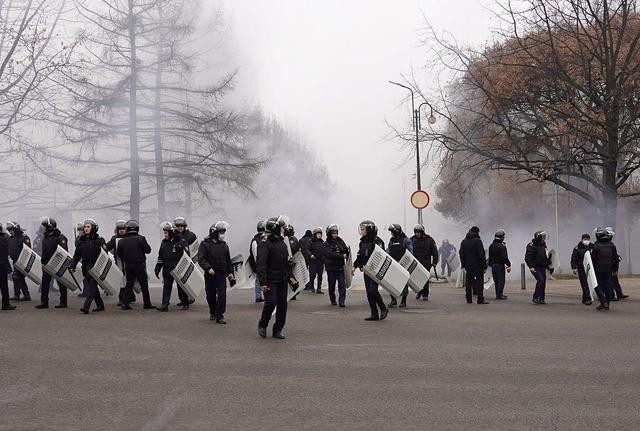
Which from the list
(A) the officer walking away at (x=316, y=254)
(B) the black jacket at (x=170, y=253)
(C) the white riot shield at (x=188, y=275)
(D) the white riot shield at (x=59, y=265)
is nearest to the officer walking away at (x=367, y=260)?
(C) the white riot shield at (x=188, y=275)

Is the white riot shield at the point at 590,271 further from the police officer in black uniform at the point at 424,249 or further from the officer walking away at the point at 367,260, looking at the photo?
the officer walking away at the point at 367,260

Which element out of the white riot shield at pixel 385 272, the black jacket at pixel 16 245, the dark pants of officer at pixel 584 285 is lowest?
the dark pants of officer at pixel 584 285

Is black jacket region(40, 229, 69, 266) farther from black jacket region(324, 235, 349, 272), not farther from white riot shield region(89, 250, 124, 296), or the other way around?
black jacket region(324, 235, 349, 272)

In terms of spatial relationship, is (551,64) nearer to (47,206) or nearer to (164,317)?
(164,317)

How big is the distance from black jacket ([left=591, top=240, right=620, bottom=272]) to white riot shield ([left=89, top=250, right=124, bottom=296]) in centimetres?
882

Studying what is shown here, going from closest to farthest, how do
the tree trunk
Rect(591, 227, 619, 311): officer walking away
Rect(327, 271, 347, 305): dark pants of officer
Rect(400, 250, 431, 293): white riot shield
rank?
Rect(591, 227, 619, 311): officer walking away → Rect(327, 271, 347, 305): dark pants of officer → Rect(400, 250, 431, 293): white riot shield → the tree trunk

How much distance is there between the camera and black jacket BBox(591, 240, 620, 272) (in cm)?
1564

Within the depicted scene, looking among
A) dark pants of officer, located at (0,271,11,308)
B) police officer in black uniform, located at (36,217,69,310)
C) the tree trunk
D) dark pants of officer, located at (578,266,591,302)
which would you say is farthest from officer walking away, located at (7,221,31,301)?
the tree trunk

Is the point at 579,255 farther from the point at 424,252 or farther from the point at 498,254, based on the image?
the point at 424,252

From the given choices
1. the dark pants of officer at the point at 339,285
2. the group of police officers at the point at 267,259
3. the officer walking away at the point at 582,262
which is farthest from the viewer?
the officer walking away at the point at 582,262

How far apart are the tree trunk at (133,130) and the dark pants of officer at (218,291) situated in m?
20.5

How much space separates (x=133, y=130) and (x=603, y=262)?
21453mm

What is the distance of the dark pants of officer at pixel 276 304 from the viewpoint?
35.6ft

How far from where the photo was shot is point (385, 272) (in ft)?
45.0
